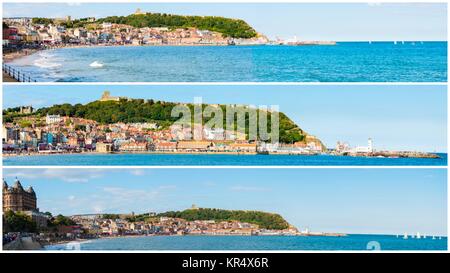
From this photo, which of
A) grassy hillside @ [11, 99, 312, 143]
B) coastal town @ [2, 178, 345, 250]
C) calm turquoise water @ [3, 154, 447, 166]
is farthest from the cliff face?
coastal town @ [2, 178, 345, 250]

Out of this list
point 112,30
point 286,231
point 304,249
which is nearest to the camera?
point 304,249

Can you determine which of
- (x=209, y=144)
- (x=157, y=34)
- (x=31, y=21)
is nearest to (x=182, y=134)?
(x=209, y=144)

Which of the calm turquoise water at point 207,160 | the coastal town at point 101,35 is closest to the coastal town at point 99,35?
the coastal town at point 101,35

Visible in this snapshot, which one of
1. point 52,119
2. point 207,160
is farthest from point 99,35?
point 207,160

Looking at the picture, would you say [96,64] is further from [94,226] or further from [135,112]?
[94,226]

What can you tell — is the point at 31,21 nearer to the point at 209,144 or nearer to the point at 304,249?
the point at 209,144

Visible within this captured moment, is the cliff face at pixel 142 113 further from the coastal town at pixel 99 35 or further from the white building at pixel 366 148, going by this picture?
the coastal town at pixel 99 35
